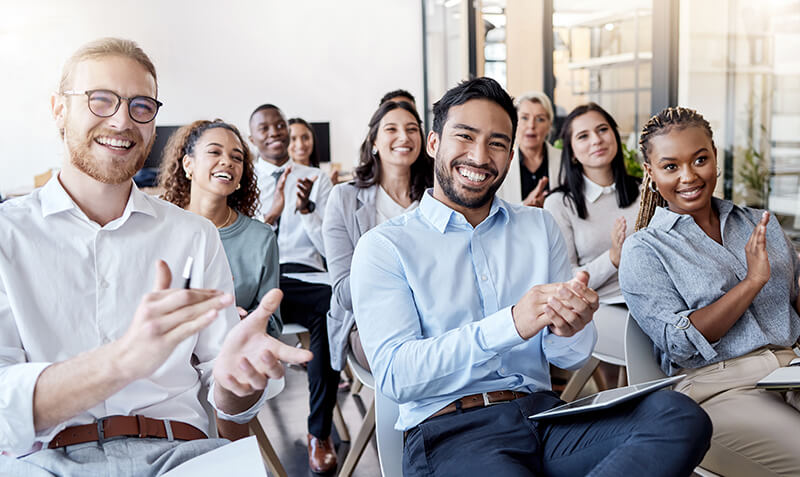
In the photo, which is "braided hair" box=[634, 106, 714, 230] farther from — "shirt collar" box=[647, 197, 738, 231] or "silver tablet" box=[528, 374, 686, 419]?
"silver tablet" box=[528, 374, 686, 419]

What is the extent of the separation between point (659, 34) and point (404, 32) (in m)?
4.68

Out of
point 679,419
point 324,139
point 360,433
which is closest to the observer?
point 679,419

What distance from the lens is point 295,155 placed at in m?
5.44

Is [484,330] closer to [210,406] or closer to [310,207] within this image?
[210,406]

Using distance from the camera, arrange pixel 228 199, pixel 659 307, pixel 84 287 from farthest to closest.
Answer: pixel 228 199
pixel 659 307
pixel 84 287

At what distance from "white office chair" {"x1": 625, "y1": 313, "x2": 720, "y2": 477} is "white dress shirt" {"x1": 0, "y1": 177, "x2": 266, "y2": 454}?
38.9 inches

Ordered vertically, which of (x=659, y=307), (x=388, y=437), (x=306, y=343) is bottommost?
(x=306, y=343)

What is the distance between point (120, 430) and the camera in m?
1.41

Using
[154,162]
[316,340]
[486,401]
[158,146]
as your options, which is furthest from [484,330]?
[158,146]

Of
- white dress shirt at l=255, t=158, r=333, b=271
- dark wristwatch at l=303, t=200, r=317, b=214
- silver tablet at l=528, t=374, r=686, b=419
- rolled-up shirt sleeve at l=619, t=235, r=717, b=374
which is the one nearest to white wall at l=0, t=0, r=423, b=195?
white dress shirt at l=255, t=158, r=333, b=271

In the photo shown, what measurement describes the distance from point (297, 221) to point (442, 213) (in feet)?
6.89

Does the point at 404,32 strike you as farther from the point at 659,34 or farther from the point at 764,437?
the point at 764,437

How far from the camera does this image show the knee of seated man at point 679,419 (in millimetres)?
1328

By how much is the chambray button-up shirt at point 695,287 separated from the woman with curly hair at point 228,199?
1.30m
